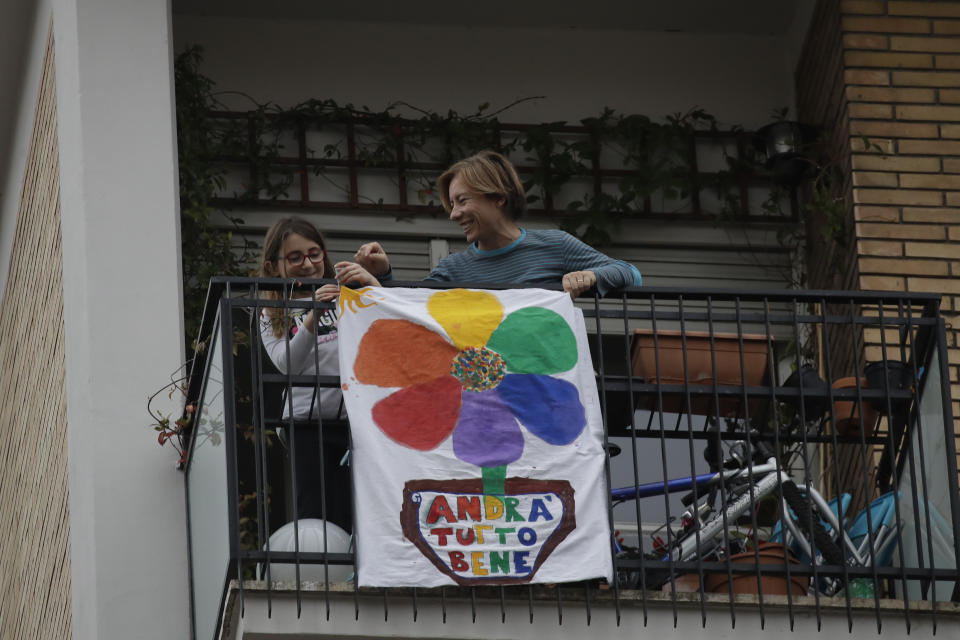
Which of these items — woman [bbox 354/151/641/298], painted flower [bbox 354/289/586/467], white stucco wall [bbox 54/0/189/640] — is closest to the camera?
painted flower [bbox 354/289/586/467]

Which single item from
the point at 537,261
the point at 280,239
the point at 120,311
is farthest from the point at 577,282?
the point at 120,311

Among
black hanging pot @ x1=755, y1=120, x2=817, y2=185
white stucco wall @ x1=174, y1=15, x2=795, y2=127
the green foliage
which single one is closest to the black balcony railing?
the green foliage

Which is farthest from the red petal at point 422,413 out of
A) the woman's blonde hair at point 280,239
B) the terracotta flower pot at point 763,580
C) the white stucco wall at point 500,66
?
the white stucco wall at point 500,66

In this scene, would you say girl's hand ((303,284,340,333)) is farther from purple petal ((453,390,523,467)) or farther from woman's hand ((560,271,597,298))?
woman's hand ((560,271,597,298))

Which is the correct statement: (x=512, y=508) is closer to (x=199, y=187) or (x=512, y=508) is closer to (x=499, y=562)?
(x=499, y=562)

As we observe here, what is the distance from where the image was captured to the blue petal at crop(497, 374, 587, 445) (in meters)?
8.45

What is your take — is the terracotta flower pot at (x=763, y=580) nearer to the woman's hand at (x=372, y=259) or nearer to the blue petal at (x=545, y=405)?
the blue petal at (x=545, y=405)

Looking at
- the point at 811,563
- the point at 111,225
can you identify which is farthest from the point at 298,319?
the point at 811,563

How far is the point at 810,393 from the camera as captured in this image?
885 centimetres

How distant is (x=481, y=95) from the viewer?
12500 mm

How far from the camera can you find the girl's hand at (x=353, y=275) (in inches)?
338

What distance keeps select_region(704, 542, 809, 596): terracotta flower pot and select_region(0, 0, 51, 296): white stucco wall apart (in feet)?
15.8

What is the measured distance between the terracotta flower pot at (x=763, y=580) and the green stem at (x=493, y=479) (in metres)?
1.01

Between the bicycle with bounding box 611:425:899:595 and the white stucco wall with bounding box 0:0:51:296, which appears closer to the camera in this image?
the bicycle with bounding box 611:425:899:595
